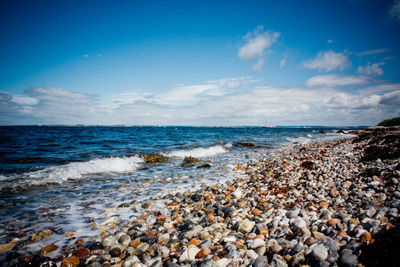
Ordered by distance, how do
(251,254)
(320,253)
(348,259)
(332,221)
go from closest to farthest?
(348,259)
(320,253)
(251,254)
(332,221)

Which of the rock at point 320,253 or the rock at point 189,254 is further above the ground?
the rock at point 320,253

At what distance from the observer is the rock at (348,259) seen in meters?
2.38

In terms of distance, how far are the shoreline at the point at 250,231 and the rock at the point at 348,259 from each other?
0.04 feet

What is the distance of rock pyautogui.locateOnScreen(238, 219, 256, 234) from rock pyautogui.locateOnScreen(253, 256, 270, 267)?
3.02ft

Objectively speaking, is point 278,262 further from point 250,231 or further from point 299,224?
point 299,224

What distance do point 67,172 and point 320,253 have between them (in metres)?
10.4

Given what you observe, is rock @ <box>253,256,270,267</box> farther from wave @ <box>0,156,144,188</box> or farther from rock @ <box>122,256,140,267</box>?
wave @ <box>0,156,144,188</box>

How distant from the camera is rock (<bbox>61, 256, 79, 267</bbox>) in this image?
3.01 m

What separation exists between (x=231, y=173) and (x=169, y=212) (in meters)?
5.25

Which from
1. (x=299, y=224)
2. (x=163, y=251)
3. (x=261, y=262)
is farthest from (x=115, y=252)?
(x=299, y=224)

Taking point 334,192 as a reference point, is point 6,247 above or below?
below

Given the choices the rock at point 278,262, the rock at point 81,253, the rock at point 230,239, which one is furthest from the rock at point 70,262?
the rock at point 278,262

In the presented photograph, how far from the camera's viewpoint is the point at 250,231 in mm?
3740

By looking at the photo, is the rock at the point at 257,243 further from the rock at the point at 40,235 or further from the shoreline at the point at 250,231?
the rock at the point at 40,235
